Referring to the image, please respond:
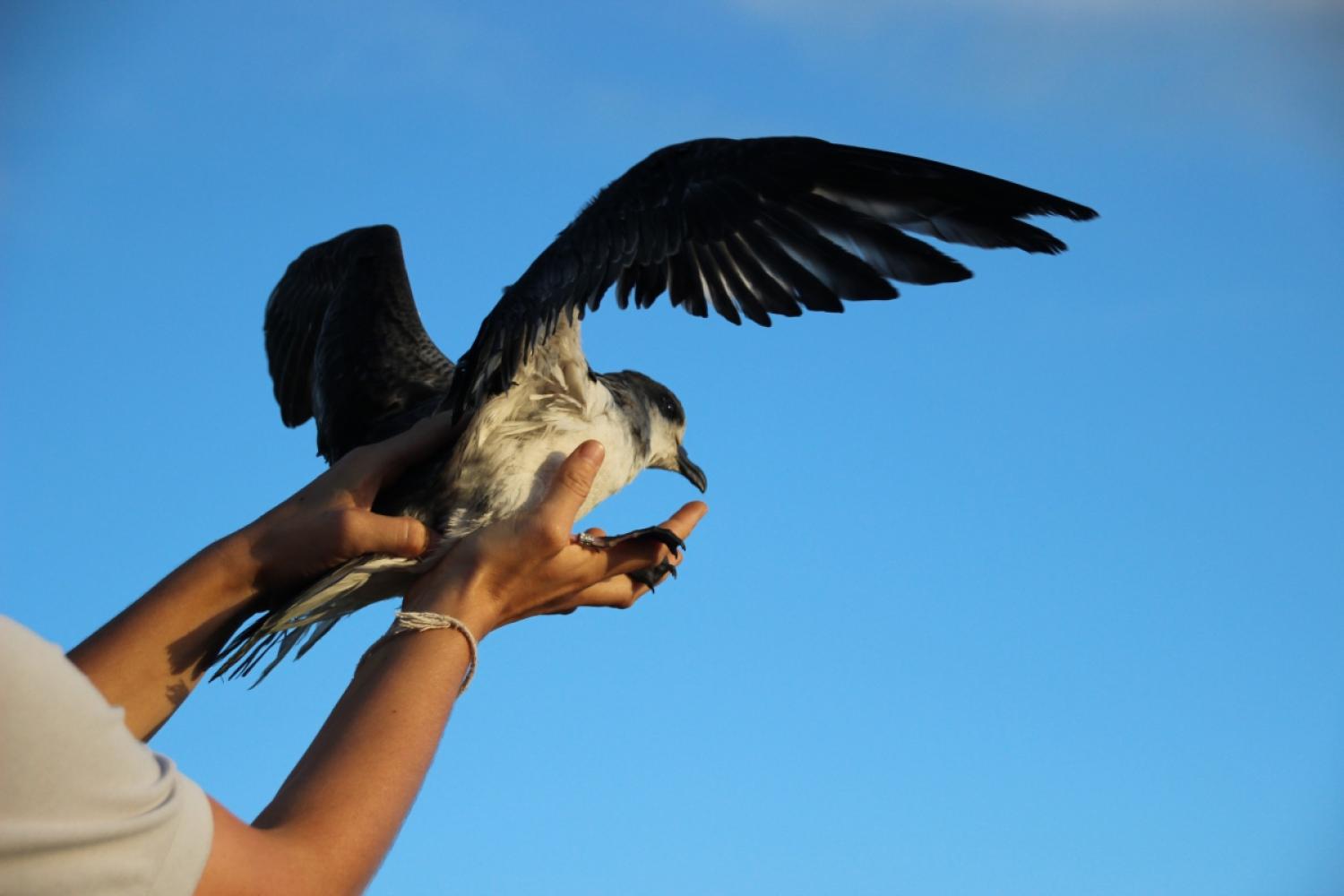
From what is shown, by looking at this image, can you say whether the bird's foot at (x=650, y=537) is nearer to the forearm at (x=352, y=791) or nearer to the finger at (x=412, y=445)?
the finger at (x=412, y=445)

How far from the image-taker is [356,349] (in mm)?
5148

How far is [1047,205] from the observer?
3.39 m

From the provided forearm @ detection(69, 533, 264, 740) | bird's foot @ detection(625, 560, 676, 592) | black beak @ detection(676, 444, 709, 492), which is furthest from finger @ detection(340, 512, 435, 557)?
black beak @ detection(676, 444, 709, 492)

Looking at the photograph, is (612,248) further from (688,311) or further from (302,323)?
(302,323)

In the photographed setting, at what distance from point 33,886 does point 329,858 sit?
0.45 meters

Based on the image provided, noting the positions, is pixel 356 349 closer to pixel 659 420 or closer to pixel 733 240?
pixel 659 420

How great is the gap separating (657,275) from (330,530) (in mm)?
1259

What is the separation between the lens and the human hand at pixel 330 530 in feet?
11.0

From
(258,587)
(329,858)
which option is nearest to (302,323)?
(258,587)

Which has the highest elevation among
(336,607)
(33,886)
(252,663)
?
(336,607)

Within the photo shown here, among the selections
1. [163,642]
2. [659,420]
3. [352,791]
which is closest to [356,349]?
[659,420]

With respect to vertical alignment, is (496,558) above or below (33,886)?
above

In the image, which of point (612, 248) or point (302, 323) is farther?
point (302, 323)

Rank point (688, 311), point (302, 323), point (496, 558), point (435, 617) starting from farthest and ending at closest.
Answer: point (302, 323) → point (688, 311) → point (496, 558) → point (435, 617)
